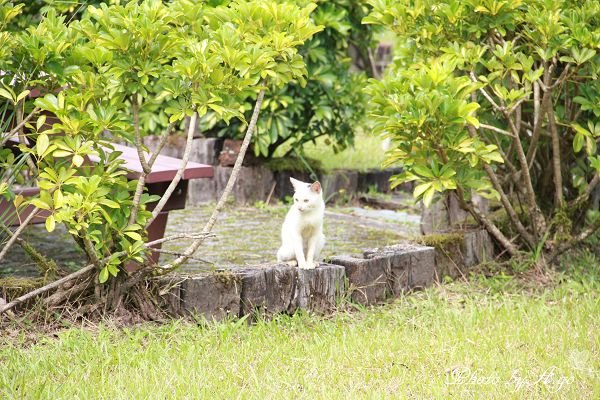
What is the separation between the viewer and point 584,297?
17.9ft

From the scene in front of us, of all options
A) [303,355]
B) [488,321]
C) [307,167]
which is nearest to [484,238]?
[488,321]

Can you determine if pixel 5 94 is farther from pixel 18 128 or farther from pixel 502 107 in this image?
pixel 502 107

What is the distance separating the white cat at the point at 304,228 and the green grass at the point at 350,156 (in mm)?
4026

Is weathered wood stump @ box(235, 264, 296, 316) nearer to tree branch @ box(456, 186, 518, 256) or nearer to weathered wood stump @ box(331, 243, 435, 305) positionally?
weathered wood stump @ box(331, 243, 435, 305)

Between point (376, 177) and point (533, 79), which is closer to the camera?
point (533, 79)

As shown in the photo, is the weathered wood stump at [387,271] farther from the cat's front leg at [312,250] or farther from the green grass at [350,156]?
the green grass at [350,156]

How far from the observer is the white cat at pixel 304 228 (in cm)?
517

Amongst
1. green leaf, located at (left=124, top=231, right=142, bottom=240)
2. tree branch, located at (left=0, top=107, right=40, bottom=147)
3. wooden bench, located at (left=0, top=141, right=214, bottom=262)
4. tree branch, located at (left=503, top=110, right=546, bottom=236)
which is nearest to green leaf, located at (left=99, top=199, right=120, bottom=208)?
green leaf, located at (left=124, top=231, right=142, bottom=240)

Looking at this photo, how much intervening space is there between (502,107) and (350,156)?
508cm

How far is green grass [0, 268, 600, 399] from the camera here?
12.6ft

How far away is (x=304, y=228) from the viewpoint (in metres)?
5.27

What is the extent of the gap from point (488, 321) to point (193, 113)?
6.09 ft

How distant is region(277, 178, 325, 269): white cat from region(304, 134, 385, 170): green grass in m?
4.03

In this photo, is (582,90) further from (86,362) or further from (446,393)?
(86,362)
